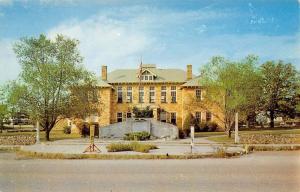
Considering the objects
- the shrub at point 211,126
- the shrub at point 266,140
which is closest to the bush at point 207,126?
the shrub at point 211,126

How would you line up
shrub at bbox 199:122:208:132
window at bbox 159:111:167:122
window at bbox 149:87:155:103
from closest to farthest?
shrub at bbox 199:122:208:132
window at bbox 159:111:167:122
window at bbox 149:87:155:103

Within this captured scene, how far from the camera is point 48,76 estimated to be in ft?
129

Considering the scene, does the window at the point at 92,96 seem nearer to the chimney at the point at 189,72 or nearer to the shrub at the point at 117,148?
the shrub at the point at 117,148

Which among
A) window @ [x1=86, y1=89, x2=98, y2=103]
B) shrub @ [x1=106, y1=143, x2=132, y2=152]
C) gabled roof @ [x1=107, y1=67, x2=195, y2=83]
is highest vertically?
gabled roof @ [x1=107, y1=67, x2=195, y2=83]

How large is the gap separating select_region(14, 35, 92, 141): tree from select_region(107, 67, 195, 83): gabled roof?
63.2 ft

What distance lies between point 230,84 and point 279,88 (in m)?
25.2

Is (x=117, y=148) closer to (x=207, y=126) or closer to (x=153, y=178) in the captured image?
(x=153, y=178)

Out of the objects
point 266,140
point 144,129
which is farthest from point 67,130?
point 266,140

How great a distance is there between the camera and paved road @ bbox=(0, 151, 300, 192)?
41.1 feet

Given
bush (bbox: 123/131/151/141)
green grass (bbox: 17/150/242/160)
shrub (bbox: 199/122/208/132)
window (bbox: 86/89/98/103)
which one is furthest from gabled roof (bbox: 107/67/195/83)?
green grass (bbox: 17/150/242/160)

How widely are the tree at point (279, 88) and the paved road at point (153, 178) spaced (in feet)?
155

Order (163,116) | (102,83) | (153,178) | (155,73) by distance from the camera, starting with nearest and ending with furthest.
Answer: (153,178) → (102,83) → (163,116) → (155,73)

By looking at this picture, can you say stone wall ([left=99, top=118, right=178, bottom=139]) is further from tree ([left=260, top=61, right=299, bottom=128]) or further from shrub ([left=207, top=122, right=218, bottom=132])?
tree ([left=260, top=61, right=299, bottom=128])

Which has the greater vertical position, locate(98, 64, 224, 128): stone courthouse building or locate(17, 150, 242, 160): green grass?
locate(98, 64, 224, 128): stone courthouse building
